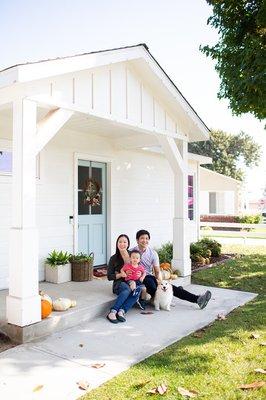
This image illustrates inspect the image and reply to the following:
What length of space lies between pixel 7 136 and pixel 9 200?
108cm

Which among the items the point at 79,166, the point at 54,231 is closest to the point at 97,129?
the point at 79,166

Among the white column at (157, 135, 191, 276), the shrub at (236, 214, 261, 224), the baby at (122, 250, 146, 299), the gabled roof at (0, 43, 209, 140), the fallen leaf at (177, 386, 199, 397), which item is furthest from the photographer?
the shrub at (236, 214, 261, 224)

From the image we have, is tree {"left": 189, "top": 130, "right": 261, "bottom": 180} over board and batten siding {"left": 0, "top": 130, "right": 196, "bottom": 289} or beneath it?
over

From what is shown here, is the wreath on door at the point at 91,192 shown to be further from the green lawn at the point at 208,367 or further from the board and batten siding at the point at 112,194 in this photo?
the green lawn at the point at 208,367

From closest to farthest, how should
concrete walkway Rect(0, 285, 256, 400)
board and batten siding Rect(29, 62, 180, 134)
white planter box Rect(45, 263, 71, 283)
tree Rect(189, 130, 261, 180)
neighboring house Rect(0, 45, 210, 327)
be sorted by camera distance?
concrete walkway Rect(0, 285, 256, 400) < neighboring house Rect(0, 45, 210, 327) < board and batten siding Rect(29, 62, 180, 134) < white planter box Rect(45, 263, 71, 283) < tree Rect(189, 130, 261, 180)

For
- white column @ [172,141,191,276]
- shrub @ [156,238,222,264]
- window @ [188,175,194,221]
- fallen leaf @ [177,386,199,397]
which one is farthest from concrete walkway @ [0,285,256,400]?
window @ [188,175,194,221]

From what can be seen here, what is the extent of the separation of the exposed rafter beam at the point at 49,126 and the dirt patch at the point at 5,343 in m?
2.20

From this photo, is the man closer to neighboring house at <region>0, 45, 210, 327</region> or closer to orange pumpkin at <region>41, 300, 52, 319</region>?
neighboring house at <region>0, 45, 210, 327</region>

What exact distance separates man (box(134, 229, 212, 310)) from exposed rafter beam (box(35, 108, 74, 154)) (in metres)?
2.16

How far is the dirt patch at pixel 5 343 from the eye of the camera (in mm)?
3940

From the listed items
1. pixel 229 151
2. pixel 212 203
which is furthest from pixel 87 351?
pixel 229 151

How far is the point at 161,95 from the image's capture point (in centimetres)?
645

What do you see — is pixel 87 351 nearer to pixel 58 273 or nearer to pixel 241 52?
pixel 58 273

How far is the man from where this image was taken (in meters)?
5.50
